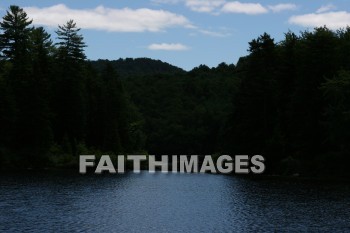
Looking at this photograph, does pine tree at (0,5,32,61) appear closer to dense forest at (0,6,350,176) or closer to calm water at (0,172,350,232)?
dense forest at (0,6,350,176)

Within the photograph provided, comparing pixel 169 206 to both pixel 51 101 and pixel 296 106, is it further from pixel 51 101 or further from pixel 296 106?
pixel 51 101

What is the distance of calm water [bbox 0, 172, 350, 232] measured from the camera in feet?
123

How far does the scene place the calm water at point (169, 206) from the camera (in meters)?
37.6

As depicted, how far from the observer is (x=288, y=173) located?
83.5 metres

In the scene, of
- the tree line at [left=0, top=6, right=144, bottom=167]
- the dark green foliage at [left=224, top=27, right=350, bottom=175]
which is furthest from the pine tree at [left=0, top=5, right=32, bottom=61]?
the dark green foliage at [left=224, top=27, right=350, bottom=175]

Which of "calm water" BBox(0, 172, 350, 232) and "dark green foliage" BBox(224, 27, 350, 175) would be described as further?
"dark green foliage" BBox(224, 27, 350, 175)

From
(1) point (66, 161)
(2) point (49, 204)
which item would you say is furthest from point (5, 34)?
(2) point (49, 204)

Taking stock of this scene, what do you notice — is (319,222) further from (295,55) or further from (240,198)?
(295,55)

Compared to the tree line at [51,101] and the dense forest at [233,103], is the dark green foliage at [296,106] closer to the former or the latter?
the dense forest at [233,103]

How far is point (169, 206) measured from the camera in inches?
1885

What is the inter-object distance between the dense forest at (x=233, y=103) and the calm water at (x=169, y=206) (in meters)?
15.0

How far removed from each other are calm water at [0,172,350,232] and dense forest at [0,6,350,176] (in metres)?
15.0

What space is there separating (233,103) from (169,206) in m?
54.8

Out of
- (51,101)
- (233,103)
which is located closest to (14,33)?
(51,101)
